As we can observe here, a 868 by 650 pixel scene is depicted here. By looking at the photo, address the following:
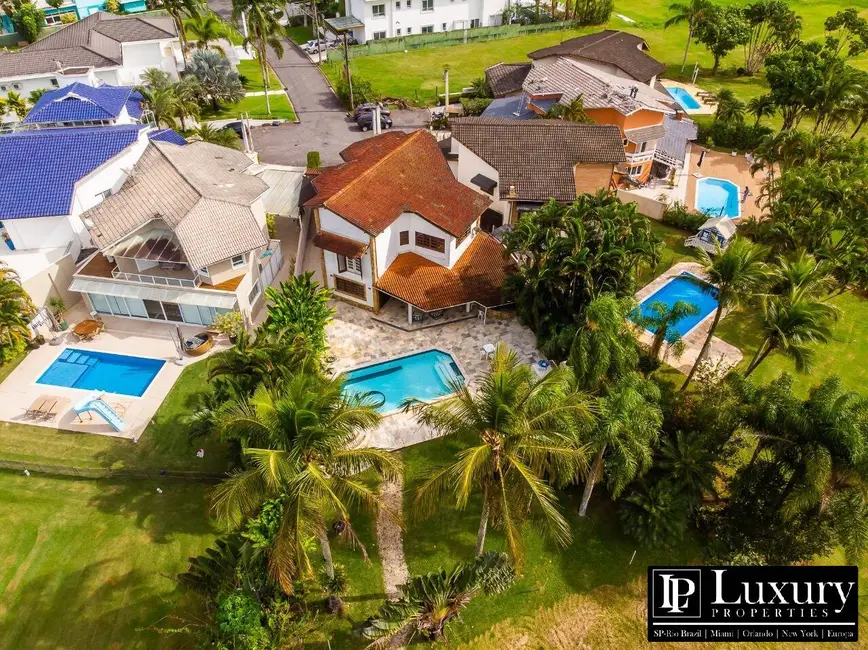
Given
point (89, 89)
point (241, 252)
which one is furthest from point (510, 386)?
point (89, 89)

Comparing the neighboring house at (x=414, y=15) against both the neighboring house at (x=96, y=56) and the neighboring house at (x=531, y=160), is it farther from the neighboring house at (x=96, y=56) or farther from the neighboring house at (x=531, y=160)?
the neighboring house at (x=531, y=160)

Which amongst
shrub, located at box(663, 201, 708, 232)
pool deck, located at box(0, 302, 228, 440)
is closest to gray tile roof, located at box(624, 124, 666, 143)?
shrub, located at box(663, 201, 708, 232)

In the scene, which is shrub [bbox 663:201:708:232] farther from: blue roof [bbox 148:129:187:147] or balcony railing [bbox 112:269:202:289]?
blue roof [bbox 148:129:187:147]

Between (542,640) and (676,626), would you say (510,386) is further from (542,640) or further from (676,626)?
(676,626)

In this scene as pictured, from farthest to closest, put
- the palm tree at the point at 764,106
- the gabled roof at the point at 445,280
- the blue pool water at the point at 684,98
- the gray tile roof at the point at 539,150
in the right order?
the blue pool water at the point at 684,98
the palm tree at the point at 764,106
the gray tile roof at the point at 539,150
the gabled roof at the point at 445,280

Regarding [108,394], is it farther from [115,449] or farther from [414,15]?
[414,15]

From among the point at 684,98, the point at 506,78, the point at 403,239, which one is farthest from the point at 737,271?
the point at 684,98

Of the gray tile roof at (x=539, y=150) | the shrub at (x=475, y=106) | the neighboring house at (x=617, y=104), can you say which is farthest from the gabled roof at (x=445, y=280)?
the shrub at (x=475, y=106)
